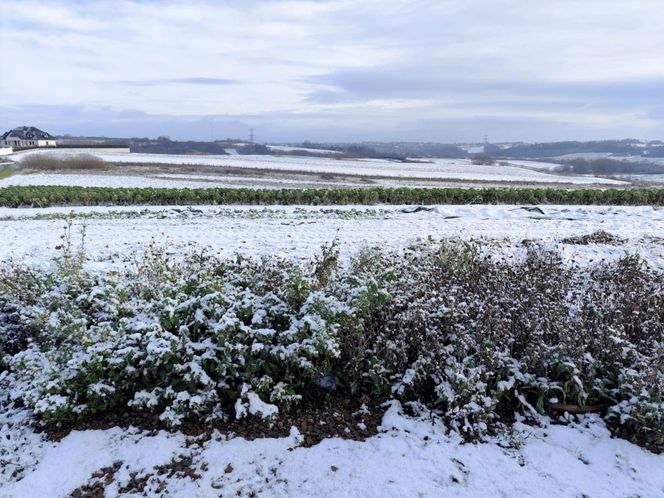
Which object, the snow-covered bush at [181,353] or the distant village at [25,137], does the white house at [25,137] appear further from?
the snow-covered bush at [181,353]

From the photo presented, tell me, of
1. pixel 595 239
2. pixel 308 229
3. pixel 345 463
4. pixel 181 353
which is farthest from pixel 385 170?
pixel 345 463

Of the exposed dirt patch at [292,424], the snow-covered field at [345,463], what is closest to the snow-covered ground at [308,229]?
the exposed dirt patch at [292,424]

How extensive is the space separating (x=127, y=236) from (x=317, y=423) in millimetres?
7493

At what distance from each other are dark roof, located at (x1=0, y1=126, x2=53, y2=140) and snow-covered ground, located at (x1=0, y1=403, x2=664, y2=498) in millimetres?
90312

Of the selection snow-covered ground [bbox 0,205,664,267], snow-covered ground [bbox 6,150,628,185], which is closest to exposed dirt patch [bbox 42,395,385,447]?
snow-covered ground [bbox 0,205,664,267]

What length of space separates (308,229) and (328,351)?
6828mm

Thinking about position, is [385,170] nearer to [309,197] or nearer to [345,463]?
[309,197]

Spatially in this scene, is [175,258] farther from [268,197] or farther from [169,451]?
[268,197]

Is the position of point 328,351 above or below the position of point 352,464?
above

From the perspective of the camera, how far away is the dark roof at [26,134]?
78875 mm

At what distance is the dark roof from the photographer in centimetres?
7888

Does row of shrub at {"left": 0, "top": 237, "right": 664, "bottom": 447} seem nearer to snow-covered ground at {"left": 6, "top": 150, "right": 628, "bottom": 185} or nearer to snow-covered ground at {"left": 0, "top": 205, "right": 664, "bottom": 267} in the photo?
snow-covered ground at {"left": 0, "top": 205, "right": 664, "bottom": 267}

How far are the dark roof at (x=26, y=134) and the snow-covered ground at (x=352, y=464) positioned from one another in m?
90.3

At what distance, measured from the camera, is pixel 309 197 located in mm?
16703
